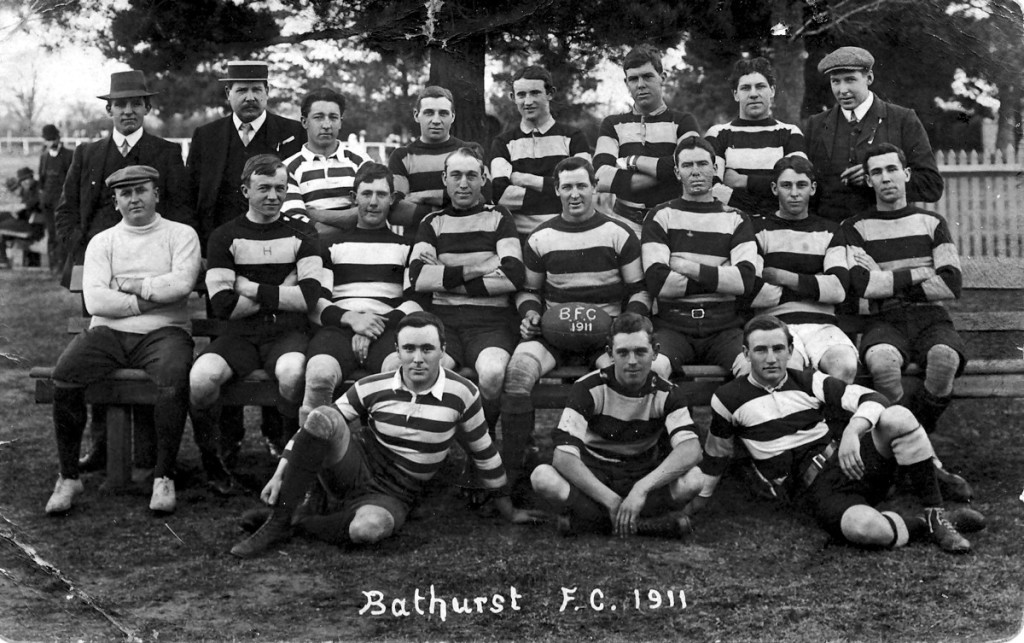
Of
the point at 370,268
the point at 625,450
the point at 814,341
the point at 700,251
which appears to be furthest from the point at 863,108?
the point at 370,268

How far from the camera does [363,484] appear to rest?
4.40 m

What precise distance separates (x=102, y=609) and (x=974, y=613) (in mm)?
3104

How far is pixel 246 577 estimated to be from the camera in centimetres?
398

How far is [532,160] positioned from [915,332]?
6.89ft

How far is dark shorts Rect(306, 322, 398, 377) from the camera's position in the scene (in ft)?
15.9

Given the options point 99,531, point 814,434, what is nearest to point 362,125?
point 99,531

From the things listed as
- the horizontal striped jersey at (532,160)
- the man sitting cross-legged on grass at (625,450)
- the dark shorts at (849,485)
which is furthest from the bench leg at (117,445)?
the dark shorts at (849,485)

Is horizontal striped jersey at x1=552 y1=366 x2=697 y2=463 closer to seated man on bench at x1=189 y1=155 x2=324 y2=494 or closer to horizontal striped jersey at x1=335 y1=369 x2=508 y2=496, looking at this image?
horizontal striped jersey at x1=335 y1=369 x2=508 y2=496

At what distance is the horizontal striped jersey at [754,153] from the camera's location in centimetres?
537

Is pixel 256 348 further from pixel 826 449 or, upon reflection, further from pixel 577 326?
pixel 826 449

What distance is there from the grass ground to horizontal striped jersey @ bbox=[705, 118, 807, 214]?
5.17ft

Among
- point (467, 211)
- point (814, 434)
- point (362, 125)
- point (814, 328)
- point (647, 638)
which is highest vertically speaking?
point (362, 125)

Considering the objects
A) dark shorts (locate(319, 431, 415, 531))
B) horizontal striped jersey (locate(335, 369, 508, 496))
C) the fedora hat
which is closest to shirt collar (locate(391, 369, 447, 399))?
horizontal striped jersey (locate(335, 369, 508, 496))

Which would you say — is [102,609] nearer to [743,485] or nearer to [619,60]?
[743,485]
